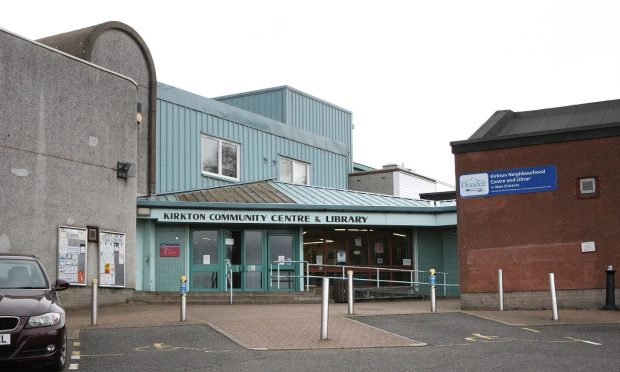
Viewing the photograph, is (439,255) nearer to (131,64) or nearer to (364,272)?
(364,272)

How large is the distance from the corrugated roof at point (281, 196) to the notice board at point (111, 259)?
297 centimetres

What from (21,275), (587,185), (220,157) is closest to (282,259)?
(220,157)

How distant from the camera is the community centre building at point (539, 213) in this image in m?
18.2

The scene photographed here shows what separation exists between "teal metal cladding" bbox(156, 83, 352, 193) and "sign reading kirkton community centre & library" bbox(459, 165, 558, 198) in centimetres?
1027

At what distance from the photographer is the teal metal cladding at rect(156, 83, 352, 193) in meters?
25.8

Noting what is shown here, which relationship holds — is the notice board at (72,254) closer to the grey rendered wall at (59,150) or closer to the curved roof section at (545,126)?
the grey rendered wall at (59,150)

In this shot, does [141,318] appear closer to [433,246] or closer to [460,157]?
[460,157]

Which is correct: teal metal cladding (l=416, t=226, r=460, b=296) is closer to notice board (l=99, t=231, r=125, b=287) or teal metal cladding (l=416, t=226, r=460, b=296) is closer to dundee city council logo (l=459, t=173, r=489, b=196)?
dundee city council logo (l=459, t=173, r=489, b=196)

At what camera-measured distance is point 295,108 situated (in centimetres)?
3550

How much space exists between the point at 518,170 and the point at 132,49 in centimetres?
1212

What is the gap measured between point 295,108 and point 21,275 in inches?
989

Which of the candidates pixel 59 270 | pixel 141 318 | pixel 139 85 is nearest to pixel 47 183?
pixel 59 270

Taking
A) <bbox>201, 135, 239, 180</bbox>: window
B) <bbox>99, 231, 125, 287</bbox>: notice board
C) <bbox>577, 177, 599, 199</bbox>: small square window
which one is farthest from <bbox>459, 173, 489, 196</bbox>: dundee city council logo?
<bbox>201, 135, 239, 180</bbox>: window

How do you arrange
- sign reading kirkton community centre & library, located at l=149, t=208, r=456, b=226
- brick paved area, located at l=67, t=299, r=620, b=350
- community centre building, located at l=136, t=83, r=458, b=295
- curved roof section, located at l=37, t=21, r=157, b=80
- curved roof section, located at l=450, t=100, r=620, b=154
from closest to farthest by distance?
brick paved area, located at l=67, t=299, r=620, b=350, curved roof section, located at l=450, t=100, r=620, b=154, curved roof section, located at l=37, t=21, r=157, b=80, sign reading kirkton community centre & library, located at l=149, t=208, r=456, b=226, community centre building, located at l=136, t=83, r=458, b=295
